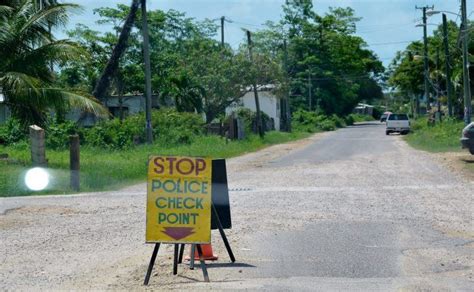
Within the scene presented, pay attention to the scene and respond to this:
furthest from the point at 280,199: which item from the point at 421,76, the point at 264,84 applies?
the point at 421,76

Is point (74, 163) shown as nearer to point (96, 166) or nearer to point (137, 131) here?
point (96, 166)

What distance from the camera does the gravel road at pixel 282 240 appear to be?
909 cm

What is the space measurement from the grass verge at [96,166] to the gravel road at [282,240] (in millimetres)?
1411

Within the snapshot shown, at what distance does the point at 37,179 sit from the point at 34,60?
6.04 m

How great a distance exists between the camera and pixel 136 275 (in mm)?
9383

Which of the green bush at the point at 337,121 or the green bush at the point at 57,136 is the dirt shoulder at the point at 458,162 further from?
the green bush at the point at 337,121

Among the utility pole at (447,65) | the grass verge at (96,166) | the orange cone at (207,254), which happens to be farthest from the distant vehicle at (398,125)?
the orange cone at (207,254)

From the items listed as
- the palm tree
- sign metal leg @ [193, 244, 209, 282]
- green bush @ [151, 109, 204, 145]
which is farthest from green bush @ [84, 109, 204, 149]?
sign metal leg @ [193, 244, 209, 282]

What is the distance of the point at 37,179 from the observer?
2159 cm

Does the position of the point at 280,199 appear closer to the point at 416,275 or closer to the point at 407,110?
the point at 416,275

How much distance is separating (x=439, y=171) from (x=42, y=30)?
1346 cm

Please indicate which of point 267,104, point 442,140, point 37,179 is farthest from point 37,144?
point 267,104

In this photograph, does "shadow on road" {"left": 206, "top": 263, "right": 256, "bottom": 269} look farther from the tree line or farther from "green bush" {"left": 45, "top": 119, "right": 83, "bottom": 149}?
"green bush" {"left": 45, "top": 119, "right": 83, "bottom": 149}

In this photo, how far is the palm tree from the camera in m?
24.9
